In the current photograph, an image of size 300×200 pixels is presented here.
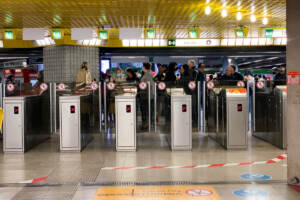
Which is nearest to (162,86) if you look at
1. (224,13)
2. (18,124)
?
(224,13)

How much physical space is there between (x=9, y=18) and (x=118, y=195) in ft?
25.1

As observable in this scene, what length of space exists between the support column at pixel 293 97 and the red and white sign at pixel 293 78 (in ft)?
0.16

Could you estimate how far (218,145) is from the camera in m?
8.28

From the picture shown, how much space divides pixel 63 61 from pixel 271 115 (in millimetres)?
9033

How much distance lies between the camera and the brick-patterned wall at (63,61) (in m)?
14.8

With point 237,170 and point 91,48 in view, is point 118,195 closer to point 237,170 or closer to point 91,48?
point 237,170

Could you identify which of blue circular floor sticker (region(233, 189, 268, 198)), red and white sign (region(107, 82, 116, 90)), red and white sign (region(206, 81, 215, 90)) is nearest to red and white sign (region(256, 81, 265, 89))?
red and white sign (region(206, 81, 215, 90))

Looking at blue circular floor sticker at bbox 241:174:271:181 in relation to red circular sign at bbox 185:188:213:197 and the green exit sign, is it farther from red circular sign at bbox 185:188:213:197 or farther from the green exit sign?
the green exit sign

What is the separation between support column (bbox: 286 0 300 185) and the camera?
4.71 metres

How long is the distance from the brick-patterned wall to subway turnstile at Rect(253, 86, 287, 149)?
7.78m

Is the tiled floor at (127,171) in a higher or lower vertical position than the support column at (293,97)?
lower

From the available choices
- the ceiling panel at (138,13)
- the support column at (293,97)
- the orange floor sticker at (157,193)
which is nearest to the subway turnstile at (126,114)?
the ceiling panel at (138,13)

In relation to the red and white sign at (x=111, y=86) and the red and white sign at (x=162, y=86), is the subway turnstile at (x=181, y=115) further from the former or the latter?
the red and white sign at (x=111, y=86)

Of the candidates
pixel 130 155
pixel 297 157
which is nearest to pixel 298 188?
pixel 297 157
